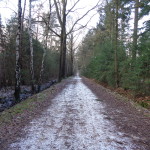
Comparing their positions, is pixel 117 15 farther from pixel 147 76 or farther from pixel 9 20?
pixel 9 20

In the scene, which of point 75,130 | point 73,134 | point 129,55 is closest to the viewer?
point 73,134

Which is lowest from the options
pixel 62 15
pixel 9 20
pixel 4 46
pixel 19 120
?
pixel 19 120

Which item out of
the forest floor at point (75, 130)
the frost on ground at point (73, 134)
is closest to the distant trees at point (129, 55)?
the forest floor at point (75, 130)

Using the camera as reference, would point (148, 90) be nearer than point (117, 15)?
Yes

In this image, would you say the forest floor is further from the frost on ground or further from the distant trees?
the distant trees

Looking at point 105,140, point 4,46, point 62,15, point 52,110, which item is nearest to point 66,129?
point 105,140

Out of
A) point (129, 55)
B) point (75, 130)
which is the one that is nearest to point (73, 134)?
point (75, 130)

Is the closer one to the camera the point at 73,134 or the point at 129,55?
the point at 73,134

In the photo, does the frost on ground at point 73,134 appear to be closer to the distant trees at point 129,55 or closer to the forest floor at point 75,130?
the forest floor at point 75,130

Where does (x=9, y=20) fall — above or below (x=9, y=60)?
above

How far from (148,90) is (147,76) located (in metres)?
0.78

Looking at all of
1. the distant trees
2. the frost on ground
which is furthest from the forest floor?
the distant trees

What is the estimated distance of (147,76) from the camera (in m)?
8.69

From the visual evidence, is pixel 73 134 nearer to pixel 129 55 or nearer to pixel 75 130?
pixel 75 130
